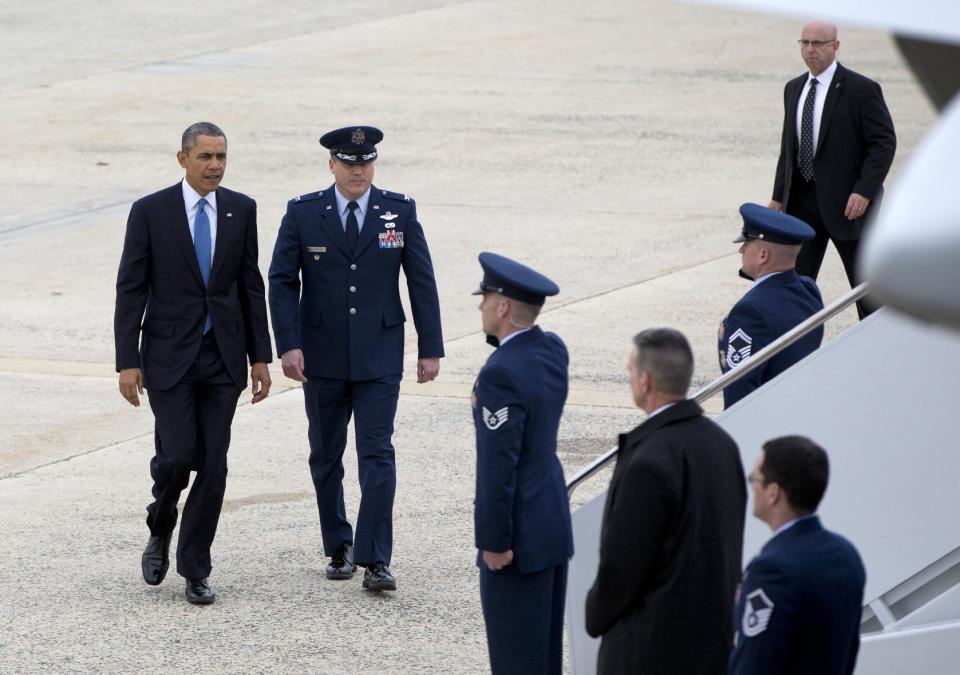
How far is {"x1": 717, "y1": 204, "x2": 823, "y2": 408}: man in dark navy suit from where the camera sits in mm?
5918

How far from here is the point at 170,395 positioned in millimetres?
6277

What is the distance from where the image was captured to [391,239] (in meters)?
6.64

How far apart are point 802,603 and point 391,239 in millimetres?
3433

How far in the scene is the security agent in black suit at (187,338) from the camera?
6270 millimetres

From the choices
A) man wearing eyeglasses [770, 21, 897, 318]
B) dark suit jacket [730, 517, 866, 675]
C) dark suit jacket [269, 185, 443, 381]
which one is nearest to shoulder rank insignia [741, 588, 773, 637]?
dark suit jacket [730, 517, 866, 675]

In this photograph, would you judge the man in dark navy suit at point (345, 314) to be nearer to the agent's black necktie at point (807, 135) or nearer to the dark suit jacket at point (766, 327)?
the dark suit jacket at point (766, 327)

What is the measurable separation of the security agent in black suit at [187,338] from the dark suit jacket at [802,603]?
10.4 ft

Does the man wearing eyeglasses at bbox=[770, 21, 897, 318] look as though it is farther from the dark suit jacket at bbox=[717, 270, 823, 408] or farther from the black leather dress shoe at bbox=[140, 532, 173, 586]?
the black leather dress shoe at bbox=[140, 532, 173, 586]

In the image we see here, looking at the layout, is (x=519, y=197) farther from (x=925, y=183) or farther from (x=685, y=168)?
(x=925, y=183)

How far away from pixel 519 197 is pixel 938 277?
1305 centimetres

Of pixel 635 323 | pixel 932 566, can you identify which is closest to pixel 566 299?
pixel 635 323

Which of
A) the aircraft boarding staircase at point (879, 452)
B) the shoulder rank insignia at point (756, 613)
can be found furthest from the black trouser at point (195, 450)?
the shoulder rank insignia at point (756, 613)

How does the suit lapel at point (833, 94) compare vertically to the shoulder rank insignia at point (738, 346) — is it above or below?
above

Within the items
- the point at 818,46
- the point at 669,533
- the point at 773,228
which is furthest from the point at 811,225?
the point at 669,533
